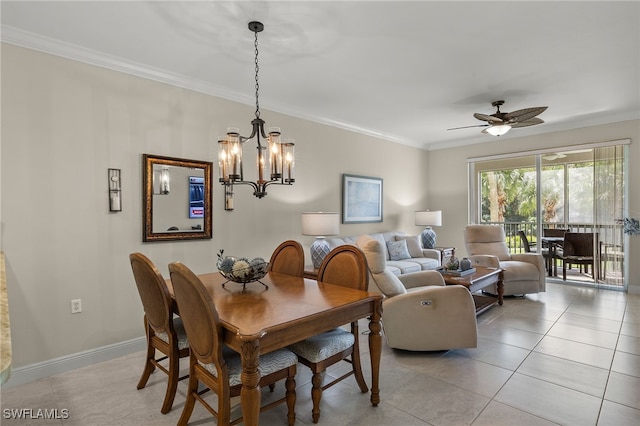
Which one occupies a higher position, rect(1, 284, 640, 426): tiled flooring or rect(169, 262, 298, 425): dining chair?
rect(169, 262, 298, 425): dining chair

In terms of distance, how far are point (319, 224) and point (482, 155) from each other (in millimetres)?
3878

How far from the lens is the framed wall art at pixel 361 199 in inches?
204

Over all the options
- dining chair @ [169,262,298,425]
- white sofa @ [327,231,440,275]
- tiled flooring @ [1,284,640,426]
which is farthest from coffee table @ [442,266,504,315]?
dining chair @ [169,262,298,425]

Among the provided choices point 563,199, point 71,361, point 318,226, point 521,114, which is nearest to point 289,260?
point 318,226

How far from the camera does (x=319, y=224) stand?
4109mm

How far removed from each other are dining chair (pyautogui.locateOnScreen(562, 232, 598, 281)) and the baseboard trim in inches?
238

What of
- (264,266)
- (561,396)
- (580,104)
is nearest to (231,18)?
(264,266)

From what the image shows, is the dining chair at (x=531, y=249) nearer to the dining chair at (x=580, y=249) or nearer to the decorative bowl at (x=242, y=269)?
the dining chair at (x=580, y=249)

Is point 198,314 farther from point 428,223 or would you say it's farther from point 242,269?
point 428,223

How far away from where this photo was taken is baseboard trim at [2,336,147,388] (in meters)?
2.54

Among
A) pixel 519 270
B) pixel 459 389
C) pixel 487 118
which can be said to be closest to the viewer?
pixel 459 389

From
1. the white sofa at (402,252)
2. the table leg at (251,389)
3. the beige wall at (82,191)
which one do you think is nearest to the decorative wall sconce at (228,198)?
the beige wall at (82,191)

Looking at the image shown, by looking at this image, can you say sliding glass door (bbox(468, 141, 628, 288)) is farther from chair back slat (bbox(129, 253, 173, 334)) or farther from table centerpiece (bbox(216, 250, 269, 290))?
chair back slat (bbox(129, 253, 173, 334))

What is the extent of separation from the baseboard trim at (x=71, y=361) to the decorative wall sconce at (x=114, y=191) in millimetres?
1210
